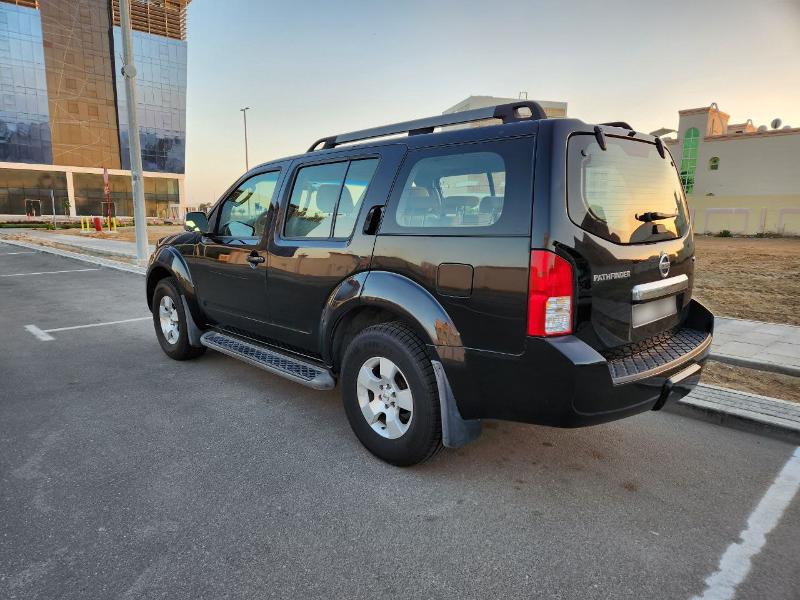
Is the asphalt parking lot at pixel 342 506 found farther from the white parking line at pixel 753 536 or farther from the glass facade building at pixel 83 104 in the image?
the glass facade building at pixel 83 104

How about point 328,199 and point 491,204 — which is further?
point 328,199

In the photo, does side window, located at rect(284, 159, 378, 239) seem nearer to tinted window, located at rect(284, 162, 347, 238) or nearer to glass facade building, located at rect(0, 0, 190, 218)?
tinted window, located at rect(284, 162, 347, 238)

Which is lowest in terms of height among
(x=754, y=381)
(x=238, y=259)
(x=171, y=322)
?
(x=754, y=381)

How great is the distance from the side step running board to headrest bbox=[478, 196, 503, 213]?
160cm

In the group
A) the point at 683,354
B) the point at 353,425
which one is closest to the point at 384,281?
the point at 353,425

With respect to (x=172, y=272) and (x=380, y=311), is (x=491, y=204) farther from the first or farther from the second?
(x=172, y=272)

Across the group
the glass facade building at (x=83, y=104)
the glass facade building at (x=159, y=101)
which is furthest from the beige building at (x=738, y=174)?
the glass facade building at (x=159, y=101)

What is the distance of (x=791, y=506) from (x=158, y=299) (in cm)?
545

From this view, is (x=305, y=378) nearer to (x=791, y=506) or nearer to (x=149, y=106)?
(x=791, y=506)

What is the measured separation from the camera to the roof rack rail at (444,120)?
283cm

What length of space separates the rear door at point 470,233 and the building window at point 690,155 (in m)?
41.2

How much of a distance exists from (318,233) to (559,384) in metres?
2.00

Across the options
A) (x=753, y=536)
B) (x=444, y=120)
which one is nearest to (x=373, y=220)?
(x=444, y=120)

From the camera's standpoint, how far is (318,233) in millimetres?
3656
